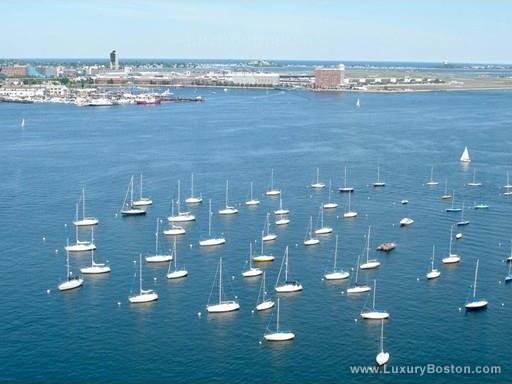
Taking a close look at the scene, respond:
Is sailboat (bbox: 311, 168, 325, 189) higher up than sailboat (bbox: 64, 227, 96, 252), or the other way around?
sailboat (bbox: 311, 168, 325, 189)

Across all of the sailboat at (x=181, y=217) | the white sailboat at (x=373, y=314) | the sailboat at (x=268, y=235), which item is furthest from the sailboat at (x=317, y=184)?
the white sailboat at (x=373, y=314)

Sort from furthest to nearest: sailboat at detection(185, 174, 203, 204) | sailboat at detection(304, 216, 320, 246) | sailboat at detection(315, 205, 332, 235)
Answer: sailboat at detection(185, 174, 203, 204)
sailboat at detection(315, 205, 332, 235)
sailboat at detection(304, 216, 320, 246)

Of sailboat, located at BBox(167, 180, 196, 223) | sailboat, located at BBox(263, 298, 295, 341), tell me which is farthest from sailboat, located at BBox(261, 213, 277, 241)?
sailboat, located at BBox(263, 298, 295, 341)

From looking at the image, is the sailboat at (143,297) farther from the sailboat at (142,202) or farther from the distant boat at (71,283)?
the sailboat at (142,202)

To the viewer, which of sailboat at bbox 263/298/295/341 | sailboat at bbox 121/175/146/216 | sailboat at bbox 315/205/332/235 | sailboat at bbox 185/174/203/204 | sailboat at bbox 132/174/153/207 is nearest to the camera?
sailboat at bbox 263/298/295/341

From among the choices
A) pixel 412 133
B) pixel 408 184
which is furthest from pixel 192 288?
pixel 412 133

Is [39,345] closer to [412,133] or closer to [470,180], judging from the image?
[470,180]

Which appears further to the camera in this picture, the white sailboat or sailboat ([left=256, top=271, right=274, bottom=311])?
sailboat ([left=256, top=271, right=274, bottom=311])

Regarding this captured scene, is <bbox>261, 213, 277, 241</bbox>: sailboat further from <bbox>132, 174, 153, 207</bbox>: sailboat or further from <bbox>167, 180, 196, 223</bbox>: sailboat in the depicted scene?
<bbox>132, 174, 153, 207</bbox>: sailboat

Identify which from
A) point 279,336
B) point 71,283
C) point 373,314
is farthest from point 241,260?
point 279,336
